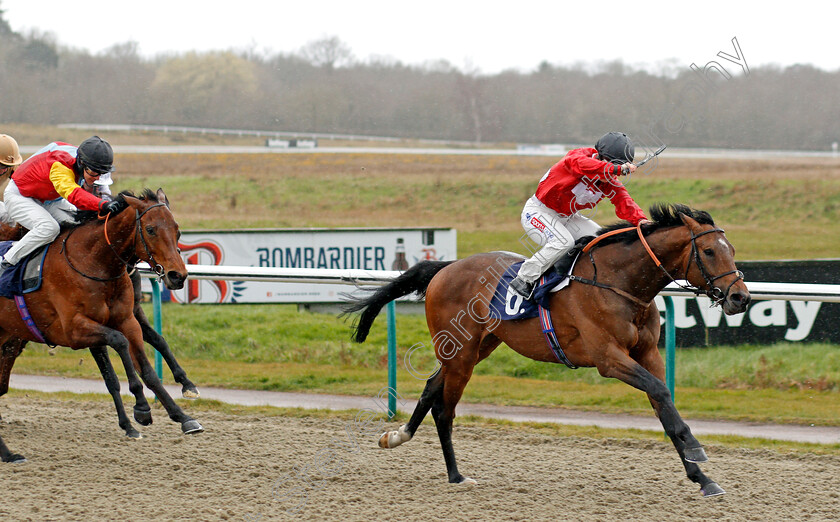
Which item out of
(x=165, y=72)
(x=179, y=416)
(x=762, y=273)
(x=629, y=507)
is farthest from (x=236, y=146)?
(x=629, y=507)

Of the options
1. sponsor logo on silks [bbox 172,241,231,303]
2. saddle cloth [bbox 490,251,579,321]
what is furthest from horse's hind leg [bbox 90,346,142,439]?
sponsor logo on silks [bbox 172,241,231,303]

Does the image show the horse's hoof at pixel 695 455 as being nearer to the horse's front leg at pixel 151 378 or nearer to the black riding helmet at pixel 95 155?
the horse's front leg at pixel 151 378

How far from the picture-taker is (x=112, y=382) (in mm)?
5391

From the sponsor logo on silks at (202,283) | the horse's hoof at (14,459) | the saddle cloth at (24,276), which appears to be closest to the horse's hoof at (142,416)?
the horse's hoof at (14,459)

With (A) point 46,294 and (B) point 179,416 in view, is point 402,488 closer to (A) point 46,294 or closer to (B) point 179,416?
(B) point 179,416

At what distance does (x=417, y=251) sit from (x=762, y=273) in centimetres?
461

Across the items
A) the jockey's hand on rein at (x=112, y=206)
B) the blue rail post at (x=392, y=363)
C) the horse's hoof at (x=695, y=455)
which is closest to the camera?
the horse's hoof at (x=695, y=455)

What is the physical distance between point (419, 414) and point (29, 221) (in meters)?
2.64

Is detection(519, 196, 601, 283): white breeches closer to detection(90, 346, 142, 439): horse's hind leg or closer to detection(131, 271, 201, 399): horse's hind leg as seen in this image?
detection(131, 271, 201, 399): horse's hind leg

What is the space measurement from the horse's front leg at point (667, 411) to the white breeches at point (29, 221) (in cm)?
337

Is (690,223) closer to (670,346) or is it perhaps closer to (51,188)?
(670,346)

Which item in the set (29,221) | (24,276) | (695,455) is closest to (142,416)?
(24,276)

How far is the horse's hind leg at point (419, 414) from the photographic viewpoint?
4.77 meters

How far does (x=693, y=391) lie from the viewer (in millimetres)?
7270
